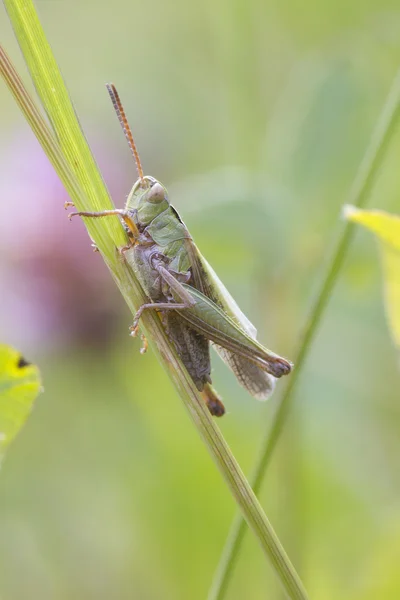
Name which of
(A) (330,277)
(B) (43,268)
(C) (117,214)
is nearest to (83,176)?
(C) (117,214)

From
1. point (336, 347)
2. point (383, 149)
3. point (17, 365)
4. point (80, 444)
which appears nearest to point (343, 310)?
point (336, 347)

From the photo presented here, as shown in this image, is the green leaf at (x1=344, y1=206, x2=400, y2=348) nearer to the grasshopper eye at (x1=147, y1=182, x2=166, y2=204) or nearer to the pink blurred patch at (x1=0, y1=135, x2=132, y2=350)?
the grasshopper eye at (x1=147, y1=182, x2=166, y2=204)

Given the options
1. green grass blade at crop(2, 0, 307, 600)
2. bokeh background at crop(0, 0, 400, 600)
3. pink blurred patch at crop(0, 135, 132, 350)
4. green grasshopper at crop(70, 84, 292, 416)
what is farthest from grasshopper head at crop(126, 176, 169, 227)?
pink blurred patch at crop(0, 135, 132, 350)

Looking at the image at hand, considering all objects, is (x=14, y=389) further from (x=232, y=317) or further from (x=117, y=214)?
(x=232, y=317)

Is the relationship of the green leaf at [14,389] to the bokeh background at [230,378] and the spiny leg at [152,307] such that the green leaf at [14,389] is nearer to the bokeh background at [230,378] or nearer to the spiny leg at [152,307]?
the spiny leg at [152,307]

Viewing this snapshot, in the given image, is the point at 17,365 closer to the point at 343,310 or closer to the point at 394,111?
the point at 394,111
